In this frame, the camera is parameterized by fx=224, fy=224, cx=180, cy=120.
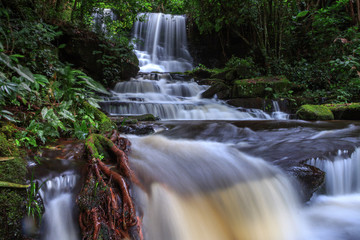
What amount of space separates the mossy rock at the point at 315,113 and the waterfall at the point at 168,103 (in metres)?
1.17

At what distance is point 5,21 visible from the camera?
14.1 ft

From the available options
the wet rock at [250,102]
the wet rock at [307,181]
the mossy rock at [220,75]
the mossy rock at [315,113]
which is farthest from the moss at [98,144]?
the mossy rock at [220,75]

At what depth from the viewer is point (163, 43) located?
619 inches

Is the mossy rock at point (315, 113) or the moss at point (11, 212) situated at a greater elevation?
the mossy rock at point (315, 113)

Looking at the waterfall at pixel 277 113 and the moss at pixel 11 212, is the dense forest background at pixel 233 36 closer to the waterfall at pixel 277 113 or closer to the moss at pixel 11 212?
the waterfall at pixel 277 113

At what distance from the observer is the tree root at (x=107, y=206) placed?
5.49 ft

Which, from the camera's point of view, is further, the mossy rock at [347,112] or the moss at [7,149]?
the mossy rock at [347,112]

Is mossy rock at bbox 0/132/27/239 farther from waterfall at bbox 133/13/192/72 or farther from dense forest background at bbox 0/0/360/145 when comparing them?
waterfall at bbox 133/13/192/72

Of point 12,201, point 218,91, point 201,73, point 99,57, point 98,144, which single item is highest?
point 99,57

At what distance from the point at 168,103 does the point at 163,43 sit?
9.29 meters

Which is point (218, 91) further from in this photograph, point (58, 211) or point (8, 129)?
point (58, 211)

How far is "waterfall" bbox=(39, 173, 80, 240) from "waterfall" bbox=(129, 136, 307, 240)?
1.87 feet

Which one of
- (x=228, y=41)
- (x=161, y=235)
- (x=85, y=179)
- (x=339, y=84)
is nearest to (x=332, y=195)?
(x=161, y=235)

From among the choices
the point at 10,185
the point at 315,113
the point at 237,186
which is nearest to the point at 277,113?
the point at 315,113
